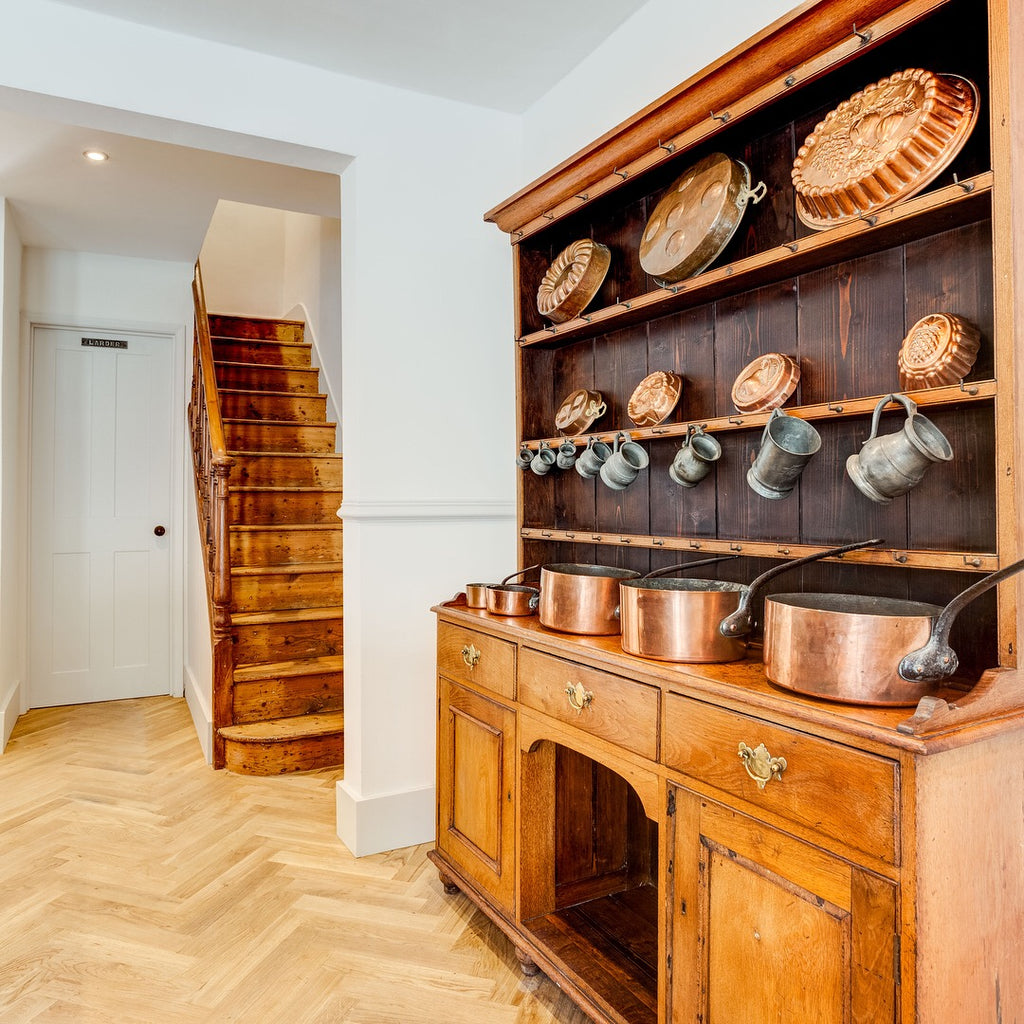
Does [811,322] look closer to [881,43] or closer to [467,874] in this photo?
[881,43]

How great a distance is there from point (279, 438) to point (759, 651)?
3451 mm

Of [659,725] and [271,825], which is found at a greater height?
[659,725]

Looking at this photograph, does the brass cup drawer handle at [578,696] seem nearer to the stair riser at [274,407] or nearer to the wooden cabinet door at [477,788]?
the wooden cabinet door at [477,788]

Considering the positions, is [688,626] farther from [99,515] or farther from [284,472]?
[99,515]

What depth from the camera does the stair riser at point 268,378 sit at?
4.68 metres

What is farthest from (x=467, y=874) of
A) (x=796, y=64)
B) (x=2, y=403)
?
(x=2, y=403)

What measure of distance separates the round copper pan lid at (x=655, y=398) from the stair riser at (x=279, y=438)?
2.86m

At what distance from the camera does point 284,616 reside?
3.47 m

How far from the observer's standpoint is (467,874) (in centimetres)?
204

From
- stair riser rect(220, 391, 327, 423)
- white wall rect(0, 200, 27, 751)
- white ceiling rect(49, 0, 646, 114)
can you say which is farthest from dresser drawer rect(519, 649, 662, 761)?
stair riser rect(220, 391, 327, 423)

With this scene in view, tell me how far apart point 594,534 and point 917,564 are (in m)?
0.90

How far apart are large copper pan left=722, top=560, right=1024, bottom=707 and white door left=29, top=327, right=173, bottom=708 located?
407 centimetres

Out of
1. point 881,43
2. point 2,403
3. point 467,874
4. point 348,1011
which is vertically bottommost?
point 348,1011

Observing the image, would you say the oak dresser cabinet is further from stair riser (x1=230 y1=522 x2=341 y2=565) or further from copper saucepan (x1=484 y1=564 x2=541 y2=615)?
stair riser (x1=230 y1=522 x2=341 y2=565)
